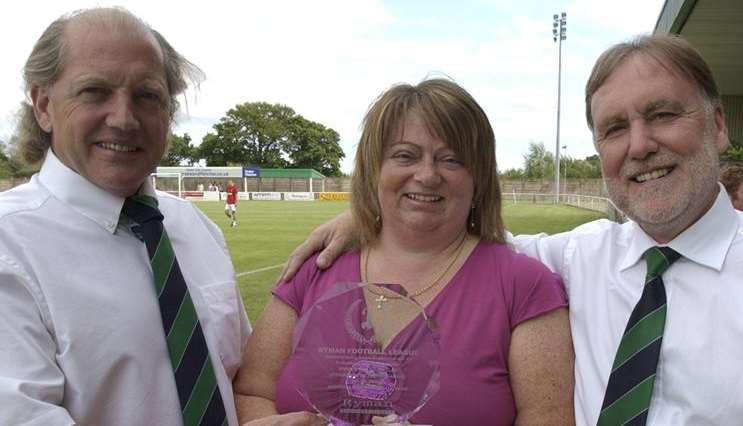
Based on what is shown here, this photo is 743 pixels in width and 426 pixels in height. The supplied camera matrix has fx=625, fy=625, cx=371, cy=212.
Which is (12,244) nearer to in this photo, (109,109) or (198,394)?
(109,109)

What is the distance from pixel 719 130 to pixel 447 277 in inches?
43.7

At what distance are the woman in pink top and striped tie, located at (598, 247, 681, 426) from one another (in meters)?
0.16

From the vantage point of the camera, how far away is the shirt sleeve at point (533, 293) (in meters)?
2.14

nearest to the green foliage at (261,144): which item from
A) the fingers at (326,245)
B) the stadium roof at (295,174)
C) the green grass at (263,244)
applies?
the stadium roof at (295,174)

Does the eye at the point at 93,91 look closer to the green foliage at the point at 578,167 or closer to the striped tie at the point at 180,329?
the striped tie at the point at 180,329

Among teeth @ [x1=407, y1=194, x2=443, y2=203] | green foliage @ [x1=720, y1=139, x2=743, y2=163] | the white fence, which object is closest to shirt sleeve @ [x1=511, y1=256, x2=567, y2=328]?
teeth @ [x1=407, y1=194, x2=443, y2=203]

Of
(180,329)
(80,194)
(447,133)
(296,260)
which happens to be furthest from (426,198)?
(80,194)

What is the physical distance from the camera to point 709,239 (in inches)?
83.1

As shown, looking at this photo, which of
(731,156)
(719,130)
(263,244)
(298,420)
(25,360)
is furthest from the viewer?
Result: (263,244)

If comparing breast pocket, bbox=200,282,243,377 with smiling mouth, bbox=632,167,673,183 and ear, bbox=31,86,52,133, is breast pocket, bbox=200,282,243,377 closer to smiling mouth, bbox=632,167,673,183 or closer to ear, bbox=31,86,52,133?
ear, bbox=31,86,52,133

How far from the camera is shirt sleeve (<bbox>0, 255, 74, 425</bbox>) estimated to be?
164 cm

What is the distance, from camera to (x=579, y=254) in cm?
241

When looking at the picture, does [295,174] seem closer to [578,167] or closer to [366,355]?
[578,167]

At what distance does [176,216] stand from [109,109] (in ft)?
1.86
